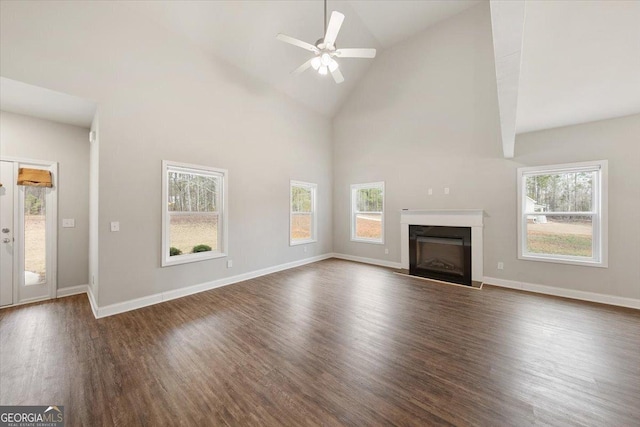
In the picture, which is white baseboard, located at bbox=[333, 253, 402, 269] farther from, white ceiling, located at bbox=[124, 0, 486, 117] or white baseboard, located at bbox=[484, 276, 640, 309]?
white ceiling, located at bbox=[124, 0, 486, 117]

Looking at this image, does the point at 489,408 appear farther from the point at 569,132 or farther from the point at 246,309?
the point at 569,132

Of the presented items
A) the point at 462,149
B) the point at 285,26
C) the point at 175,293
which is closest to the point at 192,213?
the point at 175,293

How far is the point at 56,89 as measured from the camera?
2.72m

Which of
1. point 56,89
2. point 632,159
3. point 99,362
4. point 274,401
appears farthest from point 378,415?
point 632,159

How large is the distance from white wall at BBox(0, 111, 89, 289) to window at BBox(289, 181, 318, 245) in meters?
3.65

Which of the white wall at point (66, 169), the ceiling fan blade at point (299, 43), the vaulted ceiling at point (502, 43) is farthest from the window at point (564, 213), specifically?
the white wall at point (66, 169)

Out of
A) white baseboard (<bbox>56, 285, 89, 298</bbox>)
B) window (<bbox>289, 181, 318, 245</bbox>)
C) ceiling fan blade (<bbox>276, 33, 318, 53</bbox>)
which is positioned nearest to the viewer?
ceiling fan blade (<bbox>276, 33, 318, 53</bbox>)

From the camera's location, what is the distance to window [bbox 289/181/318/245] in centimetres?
566

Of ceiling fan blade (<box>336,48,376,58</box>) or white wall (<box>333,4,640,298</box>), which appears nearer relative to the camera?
ceiling fan blade (<box>336,48,376,58</box>)

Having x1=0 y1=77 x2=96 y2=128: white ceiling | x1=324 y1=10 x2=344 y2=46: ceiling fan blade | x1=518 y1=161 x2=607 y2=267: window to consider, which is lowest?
x1=518 y1=161 x2=607 y2=267: window

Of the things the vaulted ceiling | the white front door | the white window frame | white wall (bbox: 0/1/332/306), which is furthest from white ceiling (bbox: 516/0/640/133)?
the white front door

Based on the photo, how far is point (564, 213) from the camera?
376 cm

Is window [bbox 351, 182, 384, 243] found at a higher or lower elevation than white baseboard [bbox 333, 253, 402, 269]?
higher

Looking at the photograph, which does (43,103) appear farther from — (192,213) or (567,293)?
(567,293)
